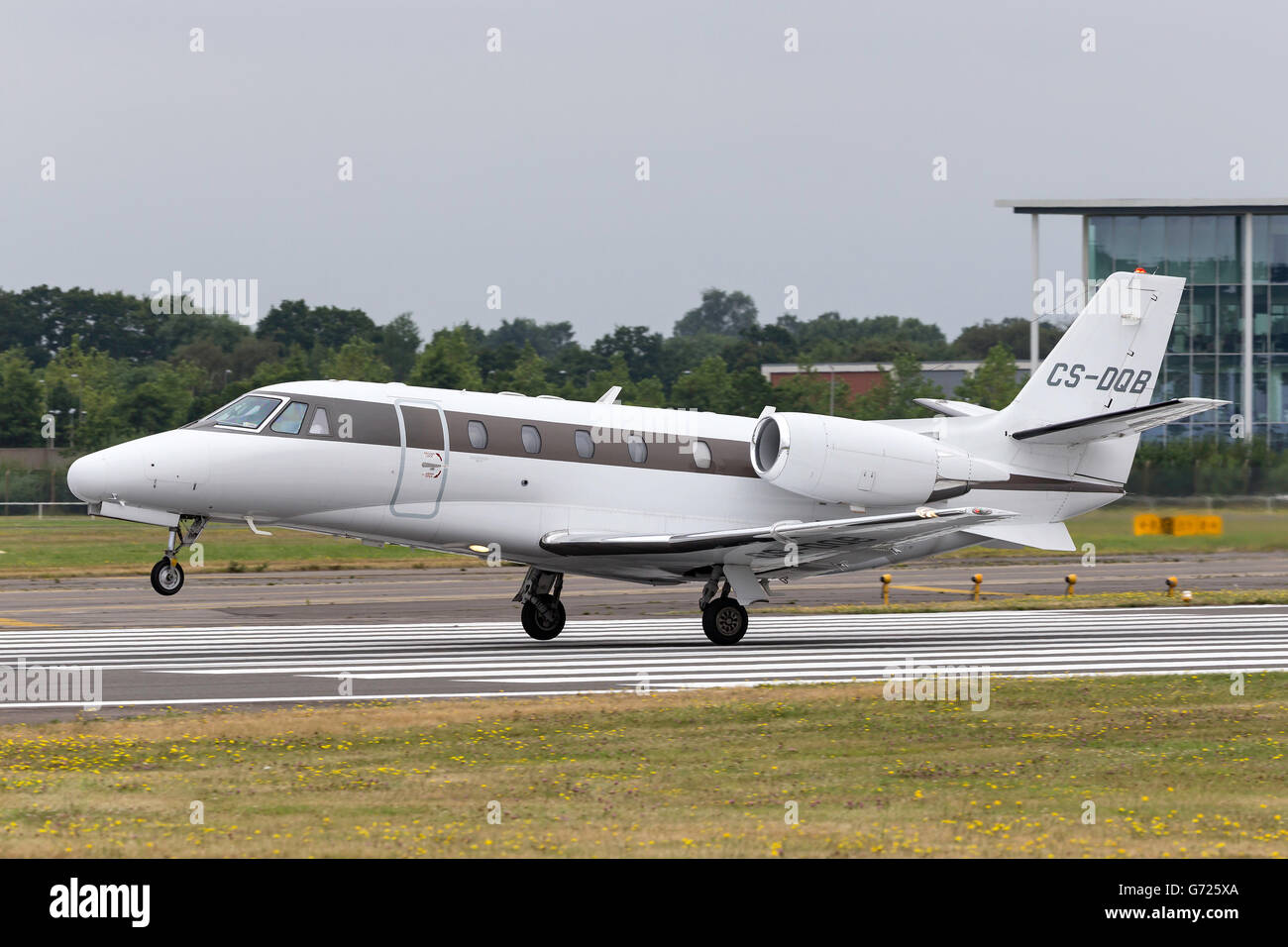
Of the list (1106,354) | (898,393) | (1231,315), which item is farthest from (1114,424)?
(1231,315)

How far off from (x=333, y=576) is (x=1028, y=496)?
20.0 m

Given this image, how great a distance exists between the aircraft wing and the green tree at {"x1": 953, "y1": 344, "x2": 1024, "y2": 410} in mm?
38509

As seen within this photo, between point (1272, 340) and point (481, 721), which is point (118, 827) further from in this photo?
point (1272, 340)

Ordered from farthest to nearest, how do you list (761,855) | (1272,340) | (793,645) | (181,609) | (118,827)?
(1272,340)
(181,609)
(793,645)
(118,827)
(761,855)

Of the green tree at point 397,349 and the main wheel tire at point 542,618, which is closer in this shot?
the main wheel tire at point 542,618

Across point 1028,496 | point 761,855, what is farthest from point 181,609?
point 761,855

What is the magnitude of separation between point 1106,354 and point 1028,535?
3.36m

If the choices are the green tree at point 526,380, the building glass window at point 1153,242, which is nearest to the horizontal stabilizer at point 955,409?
the green tree at point 526,380

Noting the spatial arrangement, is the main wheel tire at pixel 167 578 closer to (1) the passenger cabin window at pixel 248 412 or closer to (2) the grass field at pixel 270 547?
(1) the passenger cabin window at pixel 248 412

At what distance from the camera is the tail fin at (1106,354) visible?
81.5 ft

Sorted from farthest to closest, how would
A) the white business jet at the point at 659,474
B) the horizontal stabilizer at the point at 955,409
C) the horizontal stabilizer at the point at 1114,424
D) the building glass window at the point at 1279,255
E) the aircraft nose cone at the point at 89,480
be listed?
the building glass window at the point at 1279,255 < the horizontal stabilizer at the point at 955,409 < the horizontal stabilizer at the point at 1114,424 < the white business jet at the point at 659,474 < the aircraft nose cone at the point at 89,480

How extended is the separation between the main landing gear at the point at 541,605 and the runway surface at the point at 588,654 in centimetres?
25

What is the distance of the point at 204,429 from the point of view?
19.8 meters

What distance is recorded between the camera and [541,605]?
2291 cm
